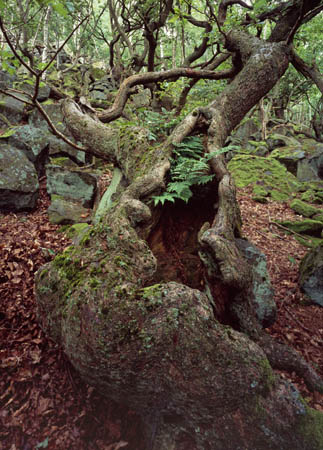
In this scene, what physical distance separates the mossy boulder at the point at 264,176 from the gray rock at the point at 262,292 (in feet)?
20.0

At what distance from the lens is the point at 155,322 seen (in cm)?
208

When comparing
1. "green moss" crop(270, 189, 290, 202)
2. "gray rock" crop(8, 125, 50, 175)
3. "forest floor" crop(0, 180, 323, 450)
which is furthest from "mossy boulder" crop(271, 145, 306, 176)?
"gray rock" crop(8, 125, 50, 175)

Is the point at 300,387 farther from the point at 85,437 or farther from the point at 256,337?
the point at 85,437

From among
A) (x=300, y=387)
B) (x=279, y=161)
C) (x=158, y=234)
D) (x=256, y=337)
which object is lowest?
(x=300, y=387)

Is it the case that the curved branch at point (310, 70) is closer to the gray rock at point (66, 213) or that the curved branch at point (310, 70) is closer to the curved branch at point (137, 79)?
the curved branch at point (137, 79)

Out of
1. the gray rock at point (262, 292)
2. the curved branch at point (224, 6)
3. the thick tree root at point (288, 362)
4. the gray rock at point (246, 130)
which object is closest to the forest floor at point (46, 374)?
the thick tree root at point (288, 362)

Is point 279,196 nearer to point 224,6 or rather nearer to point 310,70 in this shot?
point 310,70

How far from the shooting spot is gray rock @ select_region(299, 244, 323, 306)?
15.0 ft

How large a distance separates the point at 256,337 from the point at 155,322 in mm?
1593

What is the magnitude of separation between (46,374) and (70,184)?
4350 mm

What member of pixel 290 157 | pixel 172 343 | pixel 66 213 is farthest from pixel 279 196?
pixel 172 343

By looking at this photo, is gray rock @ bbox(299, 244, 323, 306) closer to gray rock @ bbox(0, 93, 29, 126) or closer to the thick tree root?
the thick tree root

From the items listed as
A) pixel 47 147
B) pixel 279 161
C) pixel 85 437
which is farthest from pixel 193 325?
pixel 279 161

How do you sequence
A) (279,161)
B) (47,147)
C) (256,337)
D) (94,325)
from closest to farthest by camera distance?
(94,325) → (256,337) → (47,147) → (279,161)
